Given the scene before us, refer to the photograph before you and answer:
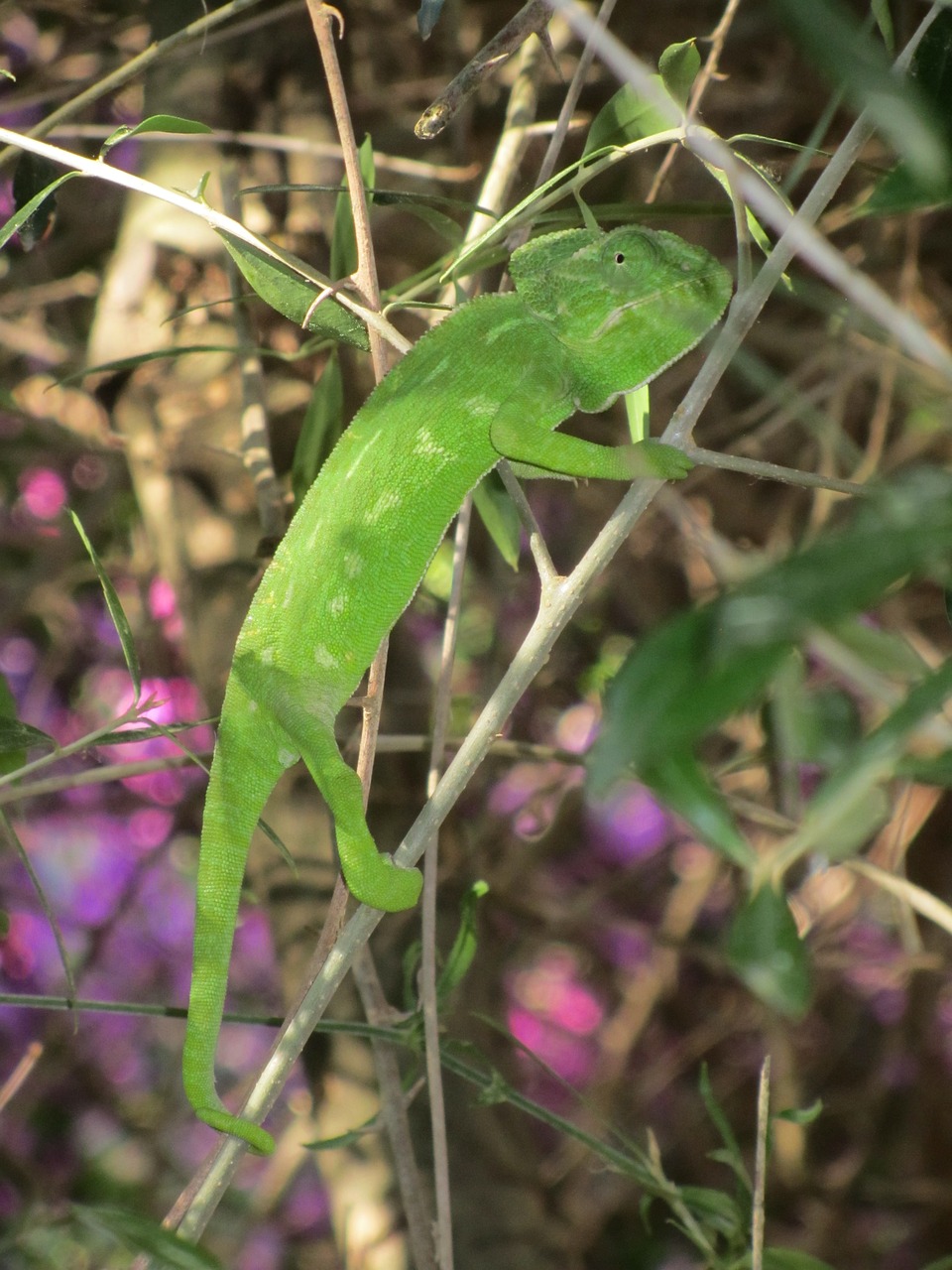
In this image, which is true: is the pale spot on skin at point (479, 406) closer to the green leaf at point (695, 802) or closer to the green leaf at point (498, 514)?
the green leaf at point (498, 514)

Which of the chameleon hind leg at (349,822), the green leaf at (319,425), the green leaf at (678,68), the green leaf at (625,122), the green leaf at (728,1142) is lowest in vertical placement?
the green leaf at (728,1142)

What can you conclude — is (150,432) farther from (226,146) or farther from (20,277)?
(20,277)

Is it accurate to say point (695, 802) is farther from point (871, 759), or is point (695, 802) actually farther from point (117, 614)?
point (117, 614)

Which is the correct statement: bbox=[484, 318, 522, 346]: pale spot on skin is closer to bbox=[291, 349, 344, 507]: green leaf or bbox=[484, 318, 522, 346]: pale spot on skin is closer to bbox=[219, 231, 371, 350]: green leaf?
bbox=[219, 231, 371, 350]: green leaf

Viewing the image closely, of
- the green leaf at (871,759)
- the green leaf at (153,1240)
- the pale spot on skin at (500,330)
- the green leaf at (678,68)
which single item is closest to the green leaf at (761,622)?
the green leaf at (871,759)

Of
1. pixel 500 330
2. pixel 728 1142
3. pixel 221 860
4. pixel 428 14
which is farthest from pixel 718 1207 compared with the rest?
pixel 428 14

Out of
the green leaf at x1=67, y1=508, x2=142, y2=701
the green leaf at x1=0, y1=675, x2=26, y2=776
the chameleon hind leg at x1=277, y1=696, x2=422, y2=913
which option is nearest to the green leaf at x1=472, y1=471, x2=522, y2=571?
the chameleon hind leg at x1=277, y1=696, x2=422, y2=913
